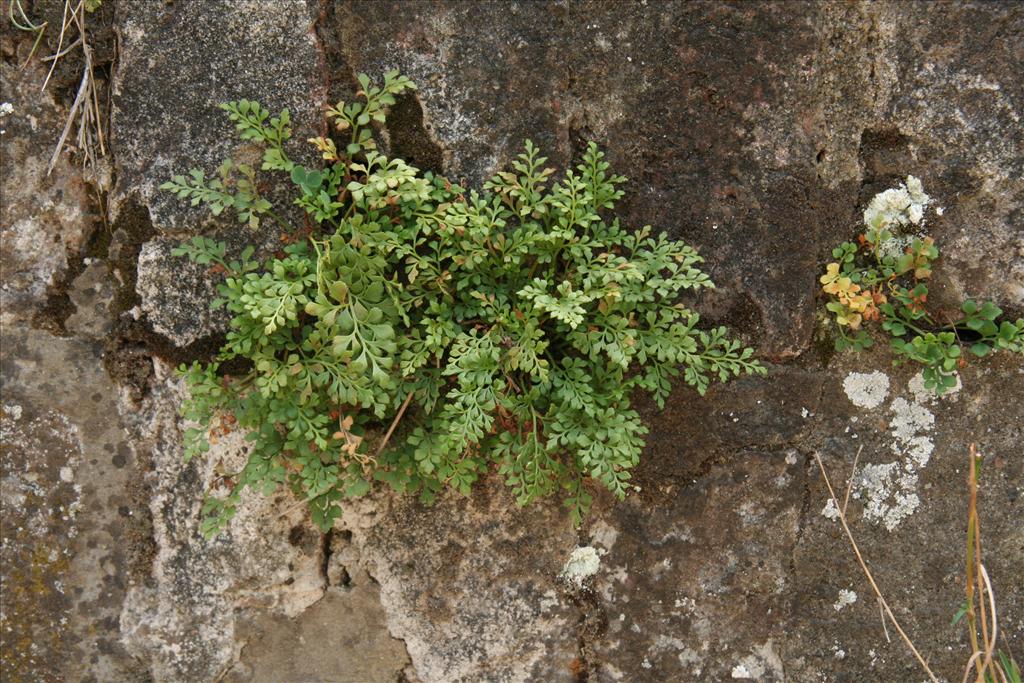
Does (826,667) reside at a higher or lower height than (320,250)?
lower

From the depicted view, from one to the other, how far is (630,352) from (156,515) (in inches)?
57.7

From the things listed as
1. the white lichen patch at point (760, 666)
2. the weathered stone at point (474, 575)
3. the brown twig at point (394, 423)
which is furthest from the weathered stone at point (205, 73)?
the white lichen patch at point (760, 666)

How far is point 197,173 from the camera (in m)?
2.11

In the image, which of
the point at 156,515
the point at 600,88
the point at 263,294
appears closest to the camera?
the point at 263,294

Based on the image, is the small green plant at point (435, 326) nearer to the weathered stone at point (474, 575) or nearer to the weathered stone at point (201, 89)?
the weathered stone at point (201, 89)

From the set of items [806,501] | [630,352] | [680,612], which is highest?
[630,352]

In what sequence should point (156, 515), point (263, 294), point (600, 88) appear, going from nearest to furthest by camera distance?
1. point (263, 294)
2. point (600, 88)
3. point (156, 515)

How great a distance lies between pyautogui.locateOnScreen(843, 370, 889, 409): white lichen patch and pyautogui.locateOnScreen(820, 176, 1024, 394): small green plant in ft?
0.25

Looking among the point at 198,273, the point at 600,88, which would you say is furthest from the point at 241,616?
the point at 600,88

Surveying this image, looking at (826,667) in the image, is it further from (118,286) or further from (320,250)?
(118,286)

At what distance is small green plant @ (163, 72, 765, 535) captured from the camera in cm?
198

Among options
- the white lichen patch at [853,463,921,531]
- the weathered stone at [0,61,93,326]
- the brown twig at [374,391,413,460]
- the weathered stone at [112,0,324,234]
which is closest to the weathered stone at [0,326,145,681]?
the weathered stone at [0,61,93,326]

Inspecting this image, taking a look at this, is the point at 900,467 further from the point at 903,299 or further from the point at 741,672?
the point at 741,672

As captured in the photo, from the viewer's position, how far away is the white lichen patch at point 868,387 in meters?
2.29
